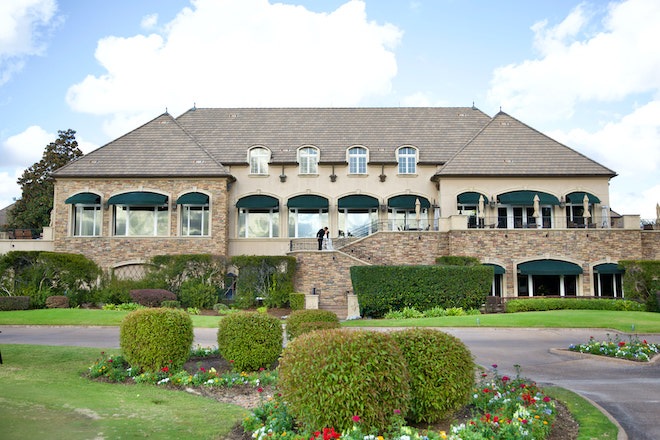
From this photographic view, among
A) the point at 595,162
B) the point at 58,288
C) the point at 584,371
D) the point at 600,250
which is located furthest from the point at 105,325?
the point at 595,162

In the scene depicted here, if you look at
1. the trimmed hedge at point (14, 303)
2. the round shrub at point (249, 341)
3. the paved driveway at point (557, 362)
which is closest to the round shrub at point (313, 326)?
the round shrub at point (249, 341)

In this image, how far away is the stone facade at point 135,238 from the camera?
3123 cm

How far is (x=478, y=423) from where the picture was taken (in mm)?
6703

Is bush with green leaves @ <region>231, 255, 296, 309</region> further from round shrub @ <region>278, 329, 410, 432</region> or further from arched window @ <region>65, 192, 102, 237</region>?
round shrub @ <region>278, 329, 410, 432</region>

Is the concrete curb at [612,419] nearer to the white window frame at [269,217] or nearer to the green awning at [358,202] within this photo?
the green awning at [358,202]

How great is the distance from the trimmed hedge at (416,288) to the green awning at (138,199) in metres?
15.0

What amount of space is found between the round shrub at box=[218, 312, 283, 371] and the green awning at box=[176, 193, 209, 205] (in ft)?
70.9

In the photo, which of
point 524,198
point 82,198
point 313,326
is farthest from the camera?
point 524,198

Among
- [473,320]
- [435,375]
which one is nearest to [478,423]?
[435,375]

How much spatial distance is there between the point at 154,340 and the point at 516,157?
2869cm

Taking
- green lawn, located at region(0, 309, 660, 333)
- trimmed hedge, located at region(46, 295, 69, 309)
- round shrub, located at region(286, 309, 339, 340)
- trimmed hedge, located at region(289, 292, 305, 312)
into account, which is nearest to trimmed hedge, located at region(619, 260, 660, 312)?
green lawn, located at region(0, 309, 660, 333)

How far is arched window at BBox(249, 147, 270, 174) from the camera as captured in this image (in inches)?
1353

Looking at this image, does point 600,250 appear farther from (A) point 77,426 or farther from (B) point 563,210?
(A) point 77,426

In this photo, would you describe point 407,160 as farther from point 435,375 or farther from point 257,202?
point 435,375
